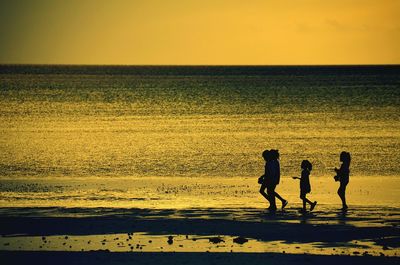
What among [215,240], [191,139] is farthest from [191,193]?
[191,139]

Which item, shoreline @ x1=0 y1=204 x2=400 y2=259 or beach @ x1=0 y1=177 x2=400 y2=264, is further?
shoreline @ x1=0 y1=204 x2=400 y2=259

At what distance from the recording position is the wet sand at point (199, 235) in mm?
17891

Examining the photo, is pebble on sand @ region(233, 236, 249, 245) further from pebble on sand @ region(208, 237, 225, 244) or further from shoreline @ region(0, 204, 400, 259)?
pebble on sand @ region(208, 237, 225, 244)

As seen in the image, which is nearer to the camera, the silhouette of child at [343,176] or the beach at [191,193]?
the beach at [191,193]

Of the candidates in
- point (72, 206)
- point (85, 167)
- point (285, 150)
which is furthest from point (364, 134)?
point (72, 206)

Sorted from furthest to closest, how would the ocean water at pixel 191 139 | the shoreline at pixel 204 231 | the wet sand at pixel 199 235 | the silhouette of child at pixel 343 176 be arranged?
the ocean water at pixel 191 139
the silhouette of child at pixel 343 176
the shoreline at pixel 204 231
the wet sand at pixel 199 235

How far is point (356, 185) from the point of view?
104ft

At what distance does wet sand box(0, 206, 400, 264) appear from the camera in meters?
17.9

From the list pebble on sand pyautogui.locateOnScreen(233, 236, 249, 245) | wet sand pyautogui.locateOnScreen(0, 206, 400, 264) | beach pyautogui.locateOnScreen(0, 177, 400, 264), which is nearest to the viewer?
wet sand pyautogui.locateOnScreen(0, 206, 400, 264)

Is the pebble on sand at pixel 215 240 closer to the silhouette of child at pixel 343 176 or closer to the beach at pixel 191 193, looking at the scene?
the beach at pixel 191 193

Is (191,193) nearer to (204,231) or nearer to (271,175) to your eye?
(271,175)

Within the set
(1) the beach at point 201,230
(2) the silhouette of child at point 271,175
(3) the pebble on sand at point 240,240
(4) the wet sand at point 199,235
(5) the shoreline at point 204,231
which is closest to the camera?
(4) the wet sand at point 199,235

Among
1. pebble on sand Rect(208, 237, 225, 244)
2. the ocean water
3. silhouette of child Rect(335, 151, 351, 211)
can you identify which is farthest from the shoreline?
the ocean water

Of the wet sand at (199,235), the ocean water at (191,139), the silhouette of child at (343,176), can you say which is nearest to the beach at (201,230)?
the wet sand at (199,235)
